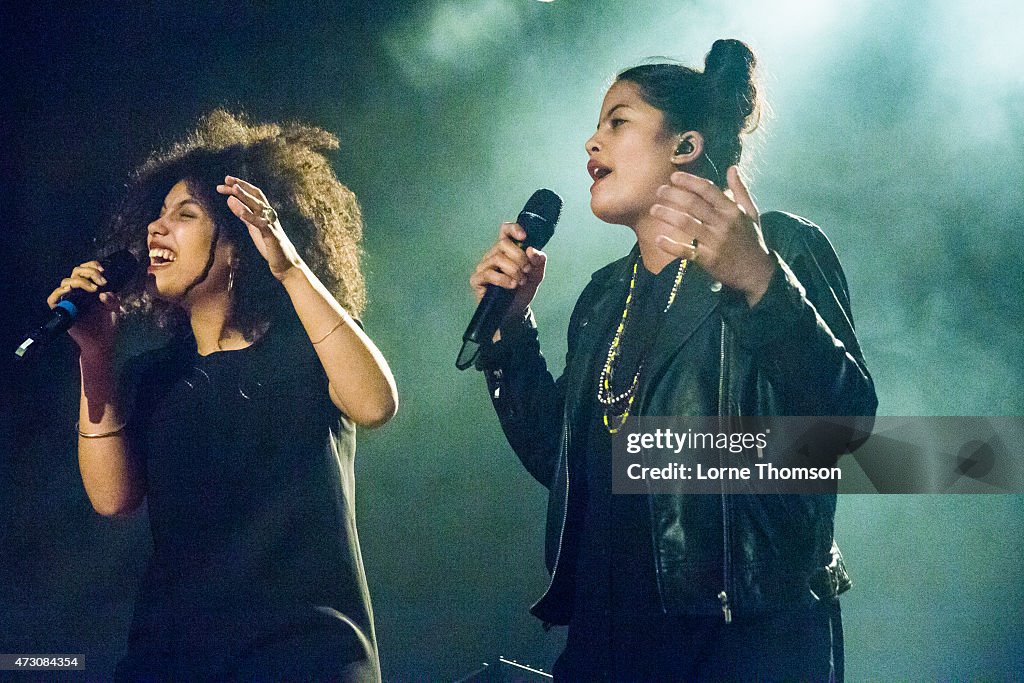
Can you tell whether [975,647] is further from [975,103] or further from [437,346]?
[437,346]

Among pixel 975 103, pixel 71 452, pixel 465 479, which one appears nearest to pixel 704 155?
pixel 975 103

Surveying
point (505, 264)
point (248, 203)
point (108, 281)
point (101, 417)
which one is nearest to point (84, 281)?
point (108, 281)

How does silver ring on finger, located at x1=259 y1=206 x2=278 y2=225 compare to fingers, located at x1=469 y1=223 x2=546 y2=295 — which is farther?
silver ring on finger, located at x1=259 y1=206 x2=278 y2=225

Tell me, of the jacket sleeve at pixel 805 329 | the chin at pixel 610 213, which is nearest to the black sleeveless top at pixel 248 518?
the chin at pixel 610 213

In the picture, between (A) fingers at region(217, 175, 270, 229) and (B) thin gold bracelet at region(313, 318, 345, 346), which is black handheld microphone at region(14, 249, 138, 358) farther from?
(B) thin gold bracelet at region(313, 318, 345, 346)

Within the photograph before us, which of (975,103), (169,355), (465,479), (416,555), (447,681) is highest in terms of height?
(975,103)

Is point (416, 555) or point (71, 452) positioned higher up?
point (71, 452)

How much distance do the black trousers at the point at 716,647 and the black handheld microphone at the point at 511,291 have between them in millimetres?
752

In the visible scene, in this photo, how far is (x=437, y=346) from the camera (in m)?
2.41

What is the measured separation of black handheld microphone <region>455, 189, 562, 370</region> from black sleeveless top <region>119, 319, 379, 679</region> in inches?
19.0

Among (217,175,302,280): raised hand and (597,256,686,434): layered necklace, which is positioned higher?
(217,175,302,280): raised hand

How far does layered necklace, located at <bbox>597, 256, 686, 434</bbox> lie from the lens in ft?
6.97

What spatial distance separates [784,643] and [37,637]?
2.01 meters

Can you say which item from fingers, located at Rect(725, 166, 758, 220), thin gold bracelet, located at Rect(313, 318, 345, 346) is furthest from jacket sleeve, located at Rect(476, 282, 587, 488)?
fingers, located at Rect(725, 166, 758, 220)
